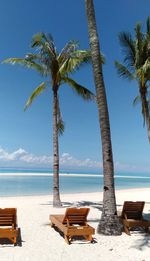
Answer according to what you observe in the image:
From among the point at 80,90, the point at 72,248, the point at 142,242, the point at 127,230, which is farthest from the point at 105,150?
the point at 80,90

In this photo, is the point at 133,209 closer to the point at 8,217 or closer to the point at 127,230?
the point at 127,230

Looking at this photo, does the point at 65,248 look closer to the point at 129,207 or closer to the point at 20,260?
the point at 20,260

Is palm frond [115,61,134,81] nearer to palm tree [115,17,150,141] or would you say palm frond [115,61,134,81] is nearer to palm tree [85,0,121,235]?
palm tree [115,17,150,141]

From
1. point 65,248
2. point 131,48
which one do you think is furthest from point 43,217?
point 131,48

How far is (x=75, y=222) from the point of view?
26.7 ft

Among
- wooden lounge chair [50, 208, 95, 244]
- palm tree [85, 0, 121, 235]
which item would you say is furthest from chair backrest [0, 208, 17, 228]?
palm tree [85, 0, 121, 235]

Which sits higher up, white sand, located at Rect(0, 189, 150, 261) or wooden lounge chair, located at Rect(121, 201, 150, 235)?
wooden lounge chair, located at Rect(121, 201, 150, 235)

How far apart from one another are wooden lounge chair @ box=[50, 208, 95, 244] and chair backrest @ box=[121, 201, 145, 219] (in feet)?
4.87

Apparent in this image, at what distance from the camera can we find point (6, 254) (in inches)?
257

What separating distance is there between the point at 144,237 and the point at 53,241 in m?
2.34

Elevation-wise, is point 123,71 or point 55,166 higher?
point 123,71

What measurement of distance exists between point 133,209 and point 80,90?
24.9ft

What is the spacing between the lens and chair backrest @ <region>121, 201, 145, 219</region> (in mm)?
9008

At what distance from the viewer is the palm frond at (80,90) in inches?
594
